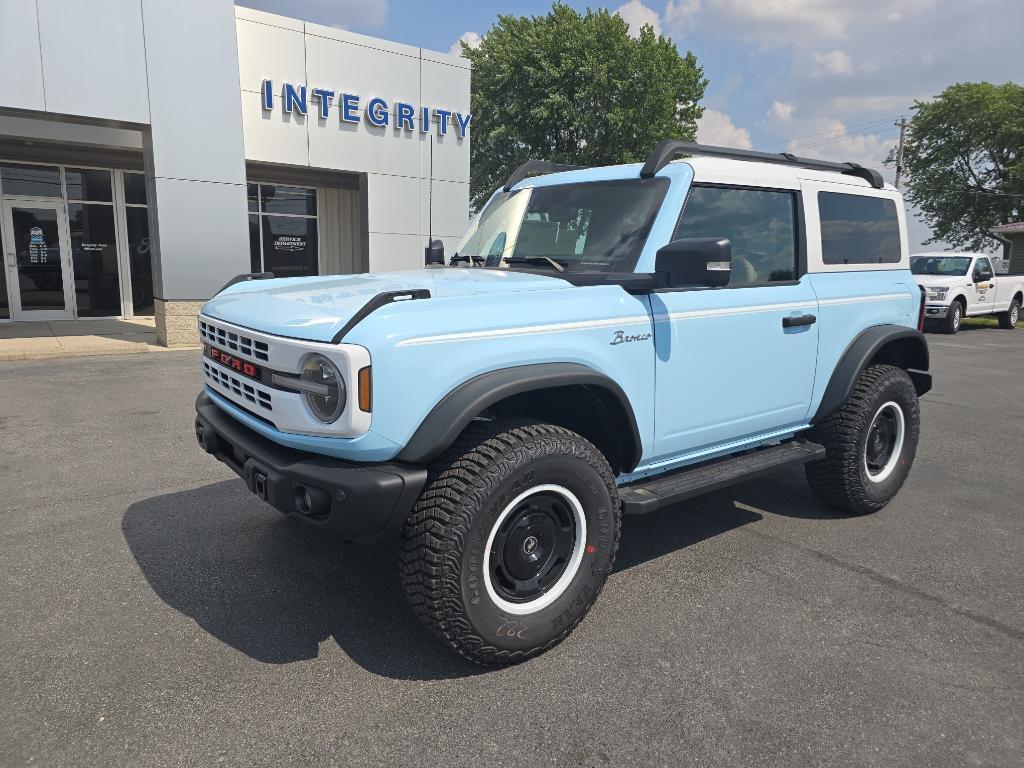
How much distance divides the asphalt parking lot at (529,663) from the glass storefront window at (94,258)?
11970mm

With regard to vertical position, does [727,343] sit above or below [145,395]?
above

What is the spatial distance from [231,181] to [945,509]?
11615mm

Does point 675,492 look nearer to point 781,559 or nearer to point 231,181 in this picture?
point 781,559

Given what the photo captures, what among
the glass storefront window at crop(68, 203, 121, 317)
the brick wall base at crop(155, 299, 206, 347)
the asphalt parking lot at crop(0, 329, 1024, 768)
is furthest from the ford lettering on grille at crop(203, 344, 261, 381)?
the glass storefront window at crop(68, 203, 121, 317)

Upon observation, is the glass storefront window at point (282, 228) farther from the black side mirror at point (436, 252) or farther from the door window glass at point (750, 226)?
the door window glass at point (750, 226)

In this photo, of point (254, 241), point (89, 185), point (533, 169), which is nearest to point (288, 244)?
point (254, 241)

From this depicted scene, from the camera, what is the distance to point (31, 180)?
14438 mm

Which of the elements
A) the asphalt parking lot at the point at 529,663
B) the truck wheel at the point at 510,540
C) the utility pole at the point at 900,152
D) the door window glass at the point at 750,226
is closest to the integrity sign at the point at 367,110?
the asphalt parking lot at the point at 529,663

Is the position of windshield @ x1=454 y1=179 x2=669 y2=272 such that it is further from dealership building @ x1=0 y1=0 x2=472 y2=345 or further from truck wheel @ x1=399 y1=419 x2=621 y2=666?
dealership building @ x1=0 y1=0 x2=472 y2=345

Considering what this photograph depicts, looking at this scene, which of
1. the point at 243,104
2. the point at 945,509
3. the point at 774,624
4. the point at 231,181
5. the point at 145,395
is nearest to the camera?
the point at 774,624

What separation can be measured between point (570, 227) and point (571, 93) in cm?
2576

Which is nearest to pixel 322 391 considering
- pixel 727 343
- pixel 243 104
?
pixel 727 343

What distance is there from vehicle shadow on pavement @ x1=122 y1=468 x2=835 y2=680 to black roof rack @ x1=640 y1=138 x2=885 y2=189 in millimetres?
2049

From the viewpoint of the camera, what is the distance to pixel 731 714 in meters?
2.53
